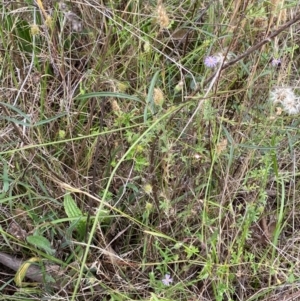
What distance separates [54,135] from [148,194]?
33 centimetres

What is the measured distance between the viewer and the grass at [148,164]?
1295 mm

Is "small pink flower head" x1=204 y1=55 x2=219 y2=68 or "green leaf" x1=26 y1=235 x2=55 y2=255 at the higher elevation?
"small pink flower head" x1=204 y1=55 x2=219 y2=68

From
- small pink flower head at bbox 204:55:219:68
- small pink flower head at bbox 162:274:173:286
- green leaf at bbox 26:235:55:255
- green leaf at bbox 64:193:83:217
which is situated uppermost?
small pink flower head at bbox 204:55:219:68

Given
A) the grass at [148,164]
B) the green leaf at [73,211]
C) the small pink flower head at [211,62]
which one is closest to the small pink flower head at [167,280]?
the grass at [148,164]

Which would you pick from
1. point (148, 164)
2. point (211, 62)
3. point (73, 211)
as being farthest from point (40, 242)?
point (211, 62)

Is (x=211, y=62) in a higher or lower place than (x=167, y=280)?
higher

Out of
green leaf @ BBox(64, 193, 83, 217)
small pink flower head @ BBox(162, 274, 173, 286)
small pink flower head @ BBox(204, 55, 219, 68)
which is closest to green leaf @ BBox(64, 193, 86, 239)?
green leaf @ BBox(64, 193, 83, 217)

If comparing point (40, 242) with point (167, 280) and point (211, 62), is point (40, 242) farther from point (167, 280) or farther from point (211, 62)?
point (211, 62)

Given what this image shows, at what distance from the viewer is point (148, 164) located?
127 cm

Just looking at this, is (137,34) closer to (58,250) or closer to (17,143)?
(17,143)

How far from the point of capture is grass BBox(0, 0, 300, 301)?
129 centimetres

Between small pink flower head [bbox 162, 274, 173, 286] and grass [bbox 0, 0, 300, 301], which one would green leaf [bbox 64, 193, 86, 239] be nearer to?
grass [bbox 0, 0, 300, 301]

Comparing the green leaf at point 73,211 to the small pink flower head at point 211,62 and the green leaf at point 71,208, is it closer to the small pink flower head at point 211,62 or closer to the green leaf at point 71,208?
the green leaf at point 71,208

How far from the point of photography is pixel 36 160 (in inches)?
54.8
